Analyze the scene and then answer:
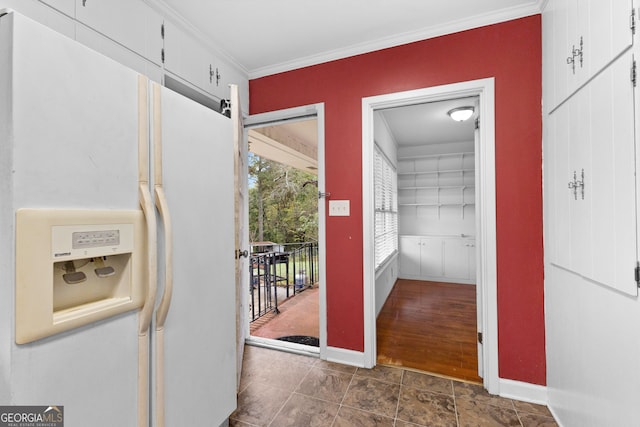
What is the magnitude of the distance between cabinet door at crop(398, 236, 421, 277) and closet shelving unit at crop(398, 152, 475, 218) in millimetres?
727

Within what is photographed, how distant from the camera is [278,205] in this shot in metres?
9.91

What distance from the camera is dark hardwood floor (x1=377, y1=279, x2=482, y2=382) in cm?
242

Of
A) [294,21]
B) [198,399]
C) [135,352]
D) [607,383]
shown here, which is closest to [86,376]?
[135,352]

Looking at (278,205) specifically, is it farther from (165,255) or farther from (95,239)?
(95,239)

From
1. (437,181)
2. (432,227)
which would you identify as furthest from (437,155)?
(432,227)

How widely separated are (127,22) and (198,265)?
1597mm

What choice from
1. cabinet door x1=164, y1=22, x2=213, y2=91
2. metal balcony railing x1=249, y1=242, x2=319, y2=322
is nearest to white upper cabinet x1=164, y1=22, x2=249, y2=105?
cabinet door x1=164, y1=22, x2=213, y2=91

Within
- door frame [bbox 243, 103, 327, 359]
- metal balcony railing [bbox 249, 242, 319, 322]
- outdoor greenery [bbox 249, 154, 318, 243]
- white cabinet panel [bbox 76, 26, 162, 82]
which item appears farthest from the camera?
outdoor greenery [bbox 249, 154, 318, 243]

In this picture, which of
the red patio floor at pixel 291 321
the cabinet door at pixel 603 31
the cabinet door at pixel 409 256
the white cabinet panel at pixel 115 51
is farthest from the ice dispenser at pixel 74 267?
the cabinet door at pixel 409 256

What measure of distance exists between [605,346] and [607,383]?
0.16 metres

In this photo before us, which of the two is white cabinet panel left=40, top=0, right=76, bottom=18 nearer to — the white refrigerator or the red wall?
the white refrigerator

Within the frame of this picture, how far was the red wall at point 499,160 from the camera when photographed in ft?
6.43

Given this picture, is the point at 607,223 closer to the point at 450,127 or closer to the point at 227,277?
the point at 227,277

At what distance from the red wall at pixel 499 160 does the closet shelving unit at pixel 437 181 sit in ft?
12.2
